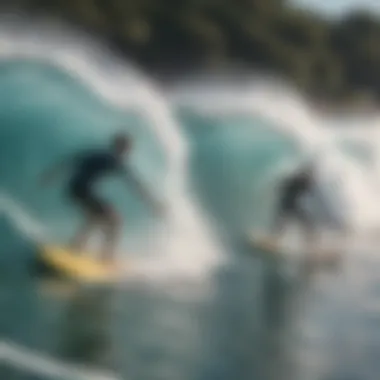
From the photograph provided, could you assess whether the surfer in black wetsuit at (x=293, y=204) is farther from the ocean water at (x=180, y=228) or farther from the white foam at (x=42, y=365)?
the white foam at (x=42, y=365)

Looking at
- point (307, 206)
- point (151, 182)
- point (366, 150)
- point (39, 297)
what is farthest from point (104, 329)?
point (366, 150)

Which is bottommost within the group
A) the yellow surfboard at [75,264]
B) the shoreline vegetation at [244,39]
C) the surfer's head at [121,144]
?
the yellow surfboard at [75,264]

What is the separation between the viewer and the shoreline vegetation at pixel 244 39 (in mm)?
1073

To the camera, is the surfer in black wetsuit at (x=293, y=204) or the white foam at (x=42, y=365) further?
the surfer in black wetsuit at (x=293, y=204)

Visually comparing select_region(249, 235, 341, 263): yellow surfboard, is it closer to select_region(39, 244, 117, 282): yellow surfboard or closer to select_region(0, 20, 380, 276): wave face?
select_region(0, 20, 380, 276): wave face

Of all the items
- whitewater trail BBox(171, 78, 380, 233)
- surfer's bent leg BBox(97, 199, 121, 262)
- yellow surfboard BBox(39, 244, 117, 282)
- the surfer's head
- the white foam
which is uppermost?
whitewater trail BBox(171, 78, 380, 233)

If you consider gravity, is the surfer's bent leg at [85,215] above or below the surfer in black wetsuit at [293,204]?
below

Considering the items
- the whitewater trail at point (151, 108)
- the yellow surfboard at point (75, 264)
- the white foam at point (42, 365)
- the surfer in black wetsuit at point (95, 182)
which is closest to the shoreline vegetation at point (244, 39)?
the whitewater trail at point (151, 108)

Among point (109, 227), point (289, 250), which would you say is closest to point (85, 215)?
point (109, 227)

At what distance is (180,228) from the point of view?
1.07m

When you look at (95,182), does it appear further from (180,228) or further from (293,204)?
(293,204)

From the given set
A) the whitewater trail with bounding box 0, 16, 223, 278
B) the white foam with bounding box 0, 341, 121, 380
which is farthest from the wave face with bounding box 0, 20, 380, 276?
the white foam with bounding box 0, 341, 121, 380

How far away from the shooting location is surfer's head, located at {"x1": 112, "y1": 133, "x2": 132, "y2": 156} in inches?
42.0

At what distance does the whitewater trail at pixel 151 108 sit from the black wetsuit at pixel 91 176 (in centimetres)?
7
